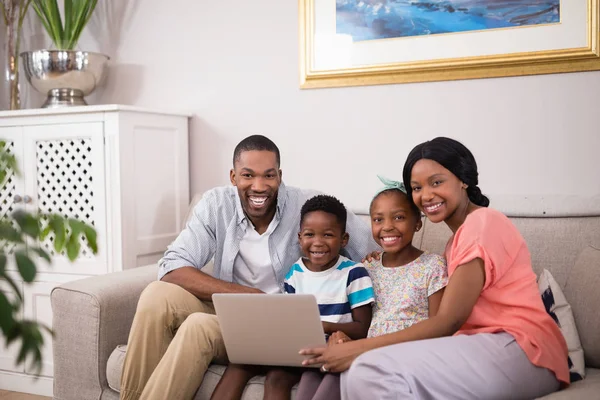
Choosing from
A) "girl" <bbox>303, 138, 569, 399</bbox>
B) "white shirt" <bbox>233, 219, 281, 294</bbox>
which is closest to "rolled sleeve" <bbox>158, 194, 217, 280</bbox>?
"white shirt" <bbox>233, 219, 281, 294</bbox>

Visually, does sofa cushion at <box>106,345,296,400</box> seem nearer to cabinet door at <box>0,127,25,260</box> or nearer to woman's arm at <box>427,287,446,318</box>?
woman's arm at <box>427,287,446,318</box>

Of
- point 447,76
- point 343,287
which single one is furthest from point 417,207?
point 447,76

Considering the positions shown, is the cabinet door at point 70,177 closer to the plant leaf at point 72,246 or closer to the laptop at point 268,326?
the laptop at point 268,326

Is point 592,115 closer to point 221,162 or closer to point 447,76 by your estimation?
point 447,76

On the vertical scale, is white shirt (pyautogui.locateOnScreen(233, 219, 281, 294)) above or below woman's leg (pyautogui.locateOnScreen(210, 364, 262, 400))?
above

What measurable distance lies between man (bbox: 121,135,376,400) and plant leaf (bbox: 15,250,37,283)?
4.36 ft

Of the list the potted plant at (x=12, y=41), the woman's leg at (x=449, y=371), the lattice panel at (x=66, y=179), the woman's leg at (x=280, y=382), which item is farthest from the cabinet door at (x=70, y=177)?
the woman's leg at (x=449, y=371)

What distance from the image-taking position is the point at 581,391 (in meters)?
1.60

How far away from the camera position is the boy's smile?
1.98 m

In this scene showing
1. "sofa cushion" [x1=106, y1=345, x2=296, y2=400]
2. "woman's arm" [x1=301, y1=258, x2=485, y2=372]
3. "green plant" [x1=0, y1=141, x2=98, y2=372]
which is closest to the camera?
"green plant" [x1=0, y1=141, x2=98, y2=372]

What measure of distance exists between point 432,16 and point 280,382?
147 centimetres

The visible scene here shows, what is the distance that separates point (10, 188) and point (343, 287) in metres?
1.67

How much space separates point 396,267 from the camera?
1.93 meters

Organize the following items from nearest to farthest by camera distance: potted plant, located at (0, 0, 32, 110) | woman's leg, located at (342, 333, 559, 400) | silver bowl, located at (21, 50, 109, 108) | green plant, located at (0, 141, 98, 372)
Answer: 1. green plant, located at (0, 141, 98, 372)
2. woman's leg, located at (342, 333, 559, 400)
3. silver bowl, located at (21, 50, 109, 108)
4. potted plant, located at (0, 0, 32, 110)
